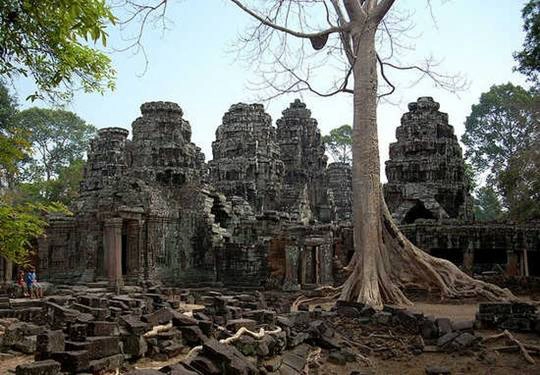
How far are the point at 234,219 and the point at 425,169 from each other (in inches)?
386

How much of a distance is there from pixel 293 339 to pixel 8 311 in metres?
6.00

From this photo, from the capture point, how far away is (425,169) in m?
25.2

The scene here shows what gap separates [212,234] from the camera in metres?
19.9

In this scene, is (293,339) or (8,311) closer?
(293,339)

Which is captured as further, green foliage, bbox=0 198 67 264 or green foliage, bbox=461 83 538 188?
green foliage, bbox=461 83 538 188

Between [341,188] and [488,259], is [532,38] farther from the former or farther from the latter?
[341,188]

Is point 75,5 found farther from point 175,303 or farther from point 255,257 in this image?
point 255,257

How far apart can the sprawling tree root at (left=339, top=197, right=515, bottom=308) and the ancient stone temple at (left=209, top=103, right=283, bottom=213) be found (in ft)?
53.0

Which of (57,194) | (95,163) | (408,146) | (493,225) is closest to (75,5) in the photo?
(493,225)

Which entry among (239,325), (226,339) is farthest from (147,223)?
(226,339)

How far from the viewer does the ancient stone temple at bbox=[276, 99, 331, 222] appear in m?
33.9

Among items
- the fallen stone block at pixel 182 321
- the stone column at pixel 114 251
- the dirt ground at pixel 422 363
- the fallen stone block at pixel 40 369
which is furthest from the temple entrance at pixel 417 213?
the fallen stone block at pixel 40 369

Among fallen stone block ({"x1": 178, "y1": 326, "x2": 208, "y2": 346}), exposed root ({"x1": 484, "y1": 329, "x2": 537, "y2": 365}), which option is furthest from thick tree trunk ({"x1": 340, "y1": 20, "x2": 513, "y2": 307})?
fallen stone block ({"x1": 178, "y1": 326, "x2": 208, "y2": 346})

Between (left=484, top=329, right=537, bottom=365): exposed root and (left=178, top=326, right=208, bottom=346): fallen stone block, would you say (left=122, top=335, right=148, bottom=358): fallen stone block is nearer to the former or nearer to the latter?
(left=178, top=326, right=208, bottom=346): fallen stone block
